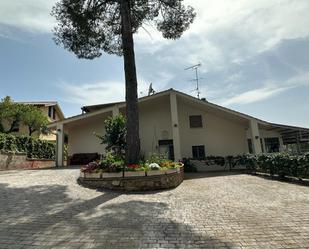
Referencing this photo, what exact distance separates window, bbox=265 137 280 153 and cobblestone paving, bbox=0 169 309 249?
11.6m

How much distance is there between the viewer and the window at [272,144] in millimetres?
19328

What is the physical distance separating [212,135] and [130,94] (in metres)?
10.1

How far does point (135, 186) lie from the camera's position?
8.76 metres

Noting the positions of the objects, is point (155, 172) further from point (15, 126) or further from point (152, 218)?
point (15, 126)

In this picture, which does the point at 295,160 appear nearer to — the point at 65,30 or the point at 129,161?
the point at 129,161

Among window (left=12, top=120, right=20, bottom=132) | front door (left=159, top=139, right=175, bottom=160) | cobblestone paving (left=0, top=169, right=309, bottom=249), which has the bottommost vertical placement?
cobblestone paving (left=0, top=169, right=309, bottom=249)

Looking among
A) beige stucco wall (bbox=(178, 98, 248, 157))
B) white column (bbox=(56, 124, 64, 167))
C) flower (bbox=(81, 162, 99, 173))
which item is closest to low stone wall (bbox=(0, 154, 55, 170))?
white column (bbox=(56, 124, 64, 167))

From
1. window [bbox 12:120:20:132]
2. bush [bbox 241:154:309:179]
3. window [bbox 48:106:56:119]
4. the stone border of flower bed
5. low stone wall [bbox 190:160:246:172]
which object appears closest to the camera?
the stone border of flower bed

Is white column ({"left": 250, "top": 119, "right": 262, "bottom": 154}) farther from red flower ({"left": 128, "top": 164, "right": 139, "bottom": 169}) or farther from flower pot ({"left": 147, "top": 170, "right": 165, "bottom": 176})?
red flower ({"left": 128, "top": 164, "right": 139, "bottom": 169})

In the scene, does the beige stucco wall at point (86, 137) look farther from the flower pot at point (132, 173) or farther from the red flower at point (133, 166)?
the flower pot at point (132, 173)

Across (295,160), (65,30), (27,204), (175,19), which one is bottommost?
(27,204)

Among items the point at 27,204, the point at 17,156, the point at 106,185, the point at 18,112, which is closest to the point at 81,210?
the point at 27,204

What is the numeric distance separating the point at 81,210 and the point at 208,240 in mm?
3239

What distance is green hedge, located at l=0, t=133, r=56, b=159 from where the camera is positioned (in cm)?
1619
